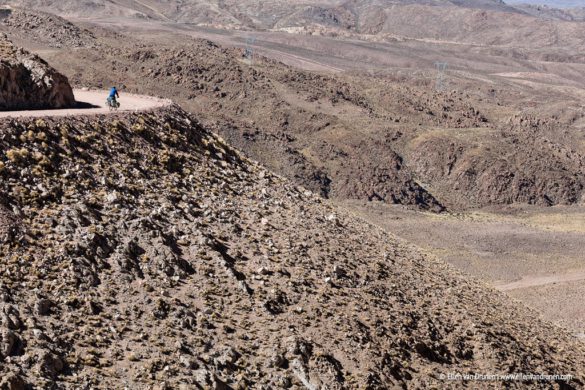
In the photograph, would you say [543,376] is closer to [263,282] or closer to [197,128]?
[263,282]

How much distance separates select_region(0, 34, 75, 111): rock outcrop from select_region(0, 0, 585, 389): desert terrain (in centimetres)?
160

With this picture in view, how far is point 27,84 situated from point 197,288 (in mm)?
9380

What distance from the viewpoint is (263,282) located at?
672 inches

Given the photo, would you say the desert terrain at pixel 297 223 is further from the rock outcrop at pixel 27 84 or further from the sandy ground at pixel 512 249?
the rock outcrop at pixel 27 84

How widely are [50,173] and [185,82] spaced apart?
47337mm

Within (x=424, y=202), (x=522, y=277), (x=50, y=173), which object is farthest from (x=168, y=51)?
(x=50, y=173)

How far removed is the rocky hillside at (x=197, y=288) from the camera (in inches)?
522

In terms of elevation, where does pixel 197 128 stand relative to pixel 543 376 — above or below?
above

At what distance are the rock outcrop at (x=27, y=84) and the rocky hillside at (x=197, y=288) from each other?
265 cm

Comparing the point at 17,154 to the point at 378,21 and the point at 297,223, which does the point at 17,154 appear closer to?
the point at 297,223

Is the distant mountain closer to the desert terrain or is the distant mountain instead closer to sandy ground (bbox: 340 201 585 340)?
the desert terrain

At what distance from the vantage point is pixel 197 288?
15.9 metres

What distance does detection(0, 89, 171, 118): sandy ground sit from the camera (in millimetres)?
19734

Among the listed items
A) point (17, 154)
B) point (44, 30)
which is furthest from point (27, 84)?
point (44, 30)
